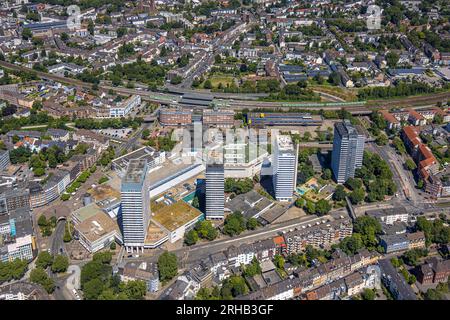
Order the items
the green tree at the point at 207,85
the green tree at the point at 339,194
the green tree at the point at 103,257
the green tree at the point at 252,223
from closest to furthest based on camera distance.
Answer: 1. the green tree at the point at 103,257
2. the green tree at the point at 252,223
3. the green tree at the point at 339,194
4. the green tree at the point at 207,85

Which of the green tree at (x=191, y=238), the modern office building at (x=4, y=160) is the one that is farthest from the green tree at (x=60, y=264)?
the modern office building at (x=4, y=160)

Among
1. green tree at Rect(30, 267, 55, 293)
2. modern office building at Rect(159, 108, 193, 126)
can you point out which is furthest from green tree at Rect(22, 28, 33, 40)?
green tree at Rect(30, 267, 55, 293)

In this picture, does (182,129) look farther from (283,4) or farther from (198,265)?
(283,4)

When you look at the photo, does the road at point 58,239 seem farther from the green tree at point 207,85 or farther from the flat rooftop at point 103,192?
the green tree at point 207,85

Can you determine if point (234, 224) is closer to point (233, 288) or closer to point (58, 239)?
point (233, 288)

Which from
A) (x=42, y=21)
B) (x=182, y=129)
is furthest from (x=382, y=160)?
(x=42, y=21)

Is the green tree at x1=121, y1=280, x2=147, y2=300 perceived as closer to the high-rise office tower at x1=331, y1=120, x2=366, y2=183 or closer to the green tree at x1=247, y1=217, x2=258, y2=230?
the green tree at x1=247, y1=217, x2=258, y2=230
